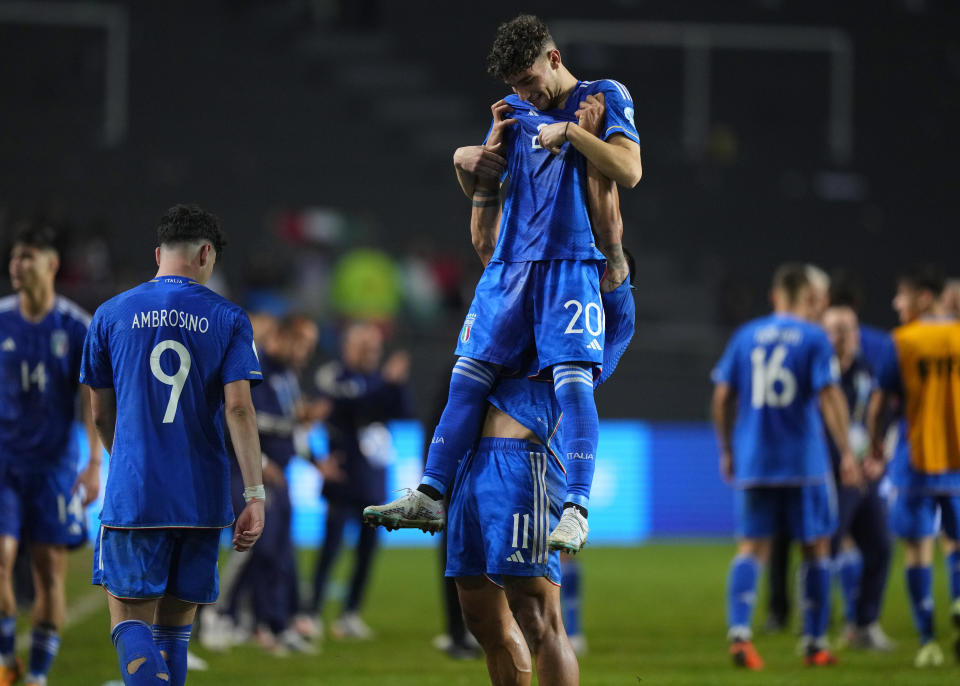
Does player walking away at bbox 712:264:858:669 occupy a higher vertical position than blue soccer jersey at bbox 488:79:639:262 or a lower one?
lower

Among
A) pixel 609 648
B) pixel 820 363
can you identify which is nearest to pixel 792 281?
pixel 820 363

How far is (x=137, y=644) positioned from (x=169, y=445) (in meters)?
0.78

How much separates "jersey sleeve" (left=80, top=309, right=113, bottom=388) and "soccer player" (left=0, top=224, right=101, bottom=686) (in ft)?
6.02

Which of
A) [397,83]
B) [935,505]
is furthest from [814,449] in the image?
[397,83]

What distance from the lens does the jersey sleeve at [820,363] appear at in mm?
8727

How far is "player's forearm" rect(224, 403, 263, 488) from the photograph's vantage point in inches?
201

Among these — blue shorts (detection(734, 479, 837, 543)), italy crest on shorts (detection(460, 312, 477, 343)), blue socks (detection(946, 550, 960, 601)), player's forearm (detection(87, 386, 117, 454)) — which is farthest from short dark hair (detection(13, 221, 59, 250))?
blue socks (detection(946, 550, 960, 601))

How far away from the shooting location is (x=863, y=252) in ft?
73.9

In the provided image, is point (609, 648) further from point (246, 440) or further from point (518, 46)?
point (518, 46)

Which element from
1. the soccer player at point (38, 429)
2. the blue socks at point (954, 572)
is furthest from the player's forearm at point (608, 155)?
the blue socks at point (954, 572)

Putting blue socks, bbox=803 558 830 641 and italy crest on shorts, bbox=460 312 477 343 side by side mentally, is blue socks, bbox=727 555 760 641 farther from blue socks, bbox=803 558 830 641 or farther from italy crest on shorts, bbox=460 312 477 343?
italy crest on shorts, bbox=460 312 477 343

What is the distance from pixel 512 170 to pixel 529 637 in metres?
1.81

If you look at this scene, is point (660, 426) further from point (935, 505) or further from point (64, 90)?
point (64, 90)

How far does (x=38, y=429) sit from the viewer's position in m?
7.18
